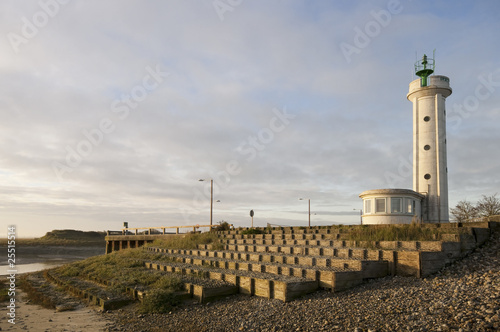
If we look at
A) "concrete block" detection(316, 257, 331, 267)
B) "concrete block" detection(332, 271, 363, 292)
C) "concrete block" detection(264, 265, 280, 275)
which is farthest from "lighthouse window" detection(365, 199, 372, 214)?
"concrete block" detection(332, 271, 363, 292)

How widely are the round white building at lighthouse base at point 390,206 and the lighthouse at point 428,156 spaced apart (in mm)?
67

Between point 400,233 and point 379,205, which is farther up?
point 379,205

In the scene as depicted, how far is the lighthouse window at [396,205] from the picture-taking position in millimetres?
24125

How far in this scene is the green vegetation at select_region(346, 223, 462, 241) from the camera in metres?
10.1

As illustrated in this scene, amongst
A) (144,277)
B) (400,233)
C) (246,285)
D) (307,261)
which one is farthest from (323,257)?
(144,277)

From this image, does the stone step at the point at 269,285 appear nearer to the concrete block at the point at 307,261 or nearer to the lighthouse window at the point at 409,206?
the concrete block at the point at 307,261

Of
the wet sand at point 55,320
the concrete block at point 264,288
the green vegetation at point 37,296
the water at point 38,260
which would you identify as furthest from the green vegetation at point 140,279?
the water at point 38,260

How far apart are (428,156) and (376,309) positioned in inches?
964

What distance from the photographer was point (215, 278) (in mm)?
10562

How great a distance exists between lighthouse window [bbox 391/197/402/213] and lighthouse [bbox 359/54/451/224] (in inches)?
36.3

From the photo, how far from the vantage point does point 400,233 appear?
10742 mm

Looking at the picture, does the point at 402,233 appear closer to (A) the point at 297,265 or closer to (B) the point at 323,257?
(B) the point at 323,257

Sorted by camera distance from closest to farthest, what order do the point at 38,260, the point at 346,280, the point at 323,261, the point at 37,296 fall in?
the point at 346,280
the point at 323,261
the point at 37,296
the point at 38,260

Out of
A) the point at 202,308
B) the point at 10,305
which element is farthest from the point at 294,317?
the point at 10,305
